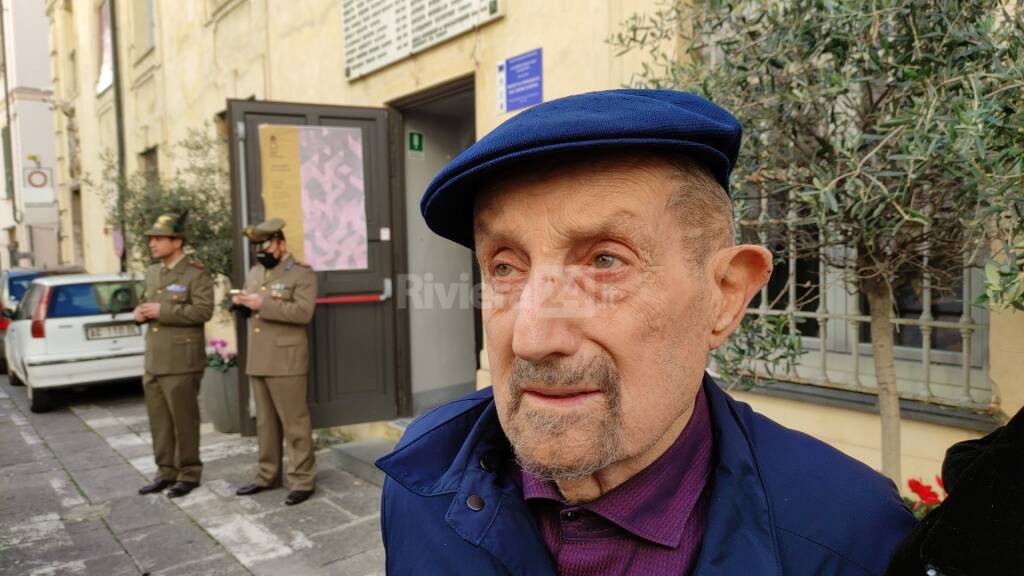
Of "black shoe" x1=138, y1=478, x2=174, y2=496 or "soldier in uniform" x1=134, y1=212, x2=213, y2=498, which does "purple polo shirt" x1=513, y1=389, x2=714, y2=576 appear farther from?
"black shoe" x1=138, y1=478, x2=174, y2=496

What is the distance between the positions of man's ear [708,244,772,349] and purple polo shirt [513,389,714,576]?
0.57 feet

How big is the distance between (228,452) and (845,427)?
5276 mm

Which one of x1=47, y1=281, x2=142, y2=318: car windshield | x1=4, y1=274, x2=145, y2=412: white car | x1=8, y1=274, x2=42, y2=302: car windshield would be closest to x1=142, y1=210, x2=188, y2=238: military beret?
x1=4, y1=274, x2=145, y2=412: white car

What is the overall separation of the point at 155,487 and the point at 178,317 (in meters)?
1.36

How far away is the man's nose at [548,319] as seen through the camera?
3.46 feet

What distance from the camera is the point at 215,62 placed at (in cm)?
945

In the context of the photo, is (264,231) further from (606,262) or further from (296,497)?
(606,262)

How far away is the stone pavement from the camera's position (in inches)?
163

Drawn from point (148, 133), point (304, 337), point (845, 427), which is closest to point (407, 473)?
point (845, 427)

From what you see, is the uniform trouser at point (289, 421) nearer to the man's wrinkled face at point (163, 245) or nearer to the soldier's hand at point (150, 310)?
the soldier's hand at point (150, 310)

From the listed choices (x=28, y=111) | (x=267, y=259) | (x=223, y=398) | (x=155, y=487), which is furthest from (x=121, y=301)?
(x=28, y=111)

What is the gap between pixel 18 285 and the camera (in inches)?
453

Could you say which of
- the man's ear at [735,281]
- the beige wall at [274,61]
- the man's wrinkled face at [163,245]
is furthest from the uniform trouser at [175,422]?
the man's ear at [735,281]

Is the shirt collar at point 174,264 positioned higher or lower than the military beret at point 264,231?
lower
